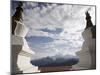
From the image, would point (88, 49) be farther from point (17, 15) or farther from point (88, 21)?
point (17, 15)

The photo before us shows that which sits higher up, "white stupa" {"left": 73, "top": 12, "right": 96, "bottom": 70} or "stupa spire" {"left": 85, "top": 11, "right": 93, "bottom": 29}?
"stupa spire" {"left": 85, "top": 11, "right": 93, "bottom": 29}

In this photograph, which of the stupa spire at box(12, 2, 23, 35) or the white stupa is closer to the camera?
the stupa spire at box(12, 2, 23, 35)

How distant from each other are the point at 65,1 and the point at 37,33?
509 mm

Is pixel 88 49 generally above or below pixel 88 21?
below

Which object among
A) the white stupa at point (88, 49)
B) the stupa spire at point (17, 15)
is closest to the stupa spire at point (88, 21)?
the white stupa at point (88, 49)

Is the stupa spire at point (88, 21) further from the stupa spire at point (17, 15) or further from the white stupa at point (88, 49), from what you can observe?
the stupa spire at point (17, 15)

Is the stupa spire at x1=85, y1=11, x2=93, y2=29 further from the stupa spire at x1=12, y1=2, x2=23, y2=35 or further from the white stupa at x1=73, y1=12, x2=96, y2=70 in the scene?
the stupa spire at x1=12, y1=2, x2=23, y2=35

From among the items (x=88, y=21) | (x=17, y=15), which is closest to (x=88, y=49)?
(x=88, y=21)

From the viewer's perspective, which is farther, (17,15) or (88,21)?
(88,21)

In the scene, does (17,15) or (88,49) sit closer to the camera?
(17,15)

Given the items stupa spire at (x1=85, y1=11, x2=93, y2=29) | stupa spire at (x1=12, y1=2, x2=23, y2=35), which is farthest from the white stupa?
stupa spire at (x1=12, y1=2, x2=23, y2=35)

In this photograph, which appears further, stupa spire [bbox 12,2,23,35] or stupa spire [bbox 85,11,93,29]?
stupa spire [bbox 85,11,93,29]

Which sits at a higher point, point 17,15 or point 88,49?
point 17,15

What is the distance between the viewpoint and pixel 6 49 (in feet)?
7.35
